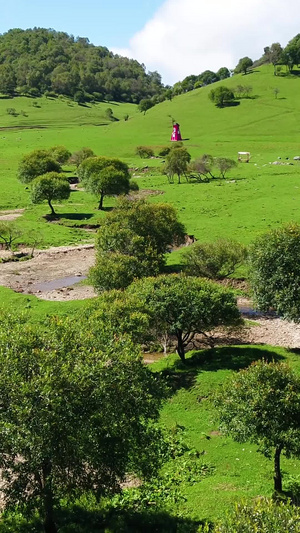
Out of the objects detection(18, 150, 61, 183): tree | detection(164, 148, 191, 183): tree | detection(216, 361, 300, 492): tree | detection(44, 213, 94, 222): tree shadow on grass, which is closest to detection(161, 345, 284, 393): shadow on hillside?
detection(216, 361, 300, 492): tree

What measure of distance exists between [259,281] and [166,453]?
1875cm

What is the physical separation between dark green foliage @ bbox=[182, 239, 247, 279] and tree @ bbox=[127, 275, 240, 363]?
41.7ft

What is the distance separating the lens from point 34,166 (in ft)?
338

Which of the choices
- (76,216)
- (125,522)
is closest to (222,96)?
(76,216)

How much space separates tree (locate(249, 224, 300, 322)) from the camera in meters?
39.2

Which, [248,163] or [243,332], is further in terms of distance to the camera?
[248,163]

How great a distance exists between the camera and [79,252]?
232 ft

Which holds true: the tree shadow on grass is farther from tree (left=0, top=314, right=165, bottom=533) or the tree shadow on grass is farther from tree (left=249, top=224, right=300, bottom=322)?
tree (left=0, top=314, right=165, bottom=533)

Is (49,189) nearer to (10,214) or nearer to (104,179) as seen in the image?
(10,214)

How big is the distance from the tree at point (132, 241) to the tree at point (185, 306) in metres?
7.77

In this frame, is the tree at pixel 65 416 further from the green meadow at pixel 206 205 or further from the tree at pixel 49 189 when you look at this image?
the tree at pixel 49 189

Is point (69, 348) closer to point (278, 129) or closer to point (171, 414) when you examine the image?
point (171, 414)

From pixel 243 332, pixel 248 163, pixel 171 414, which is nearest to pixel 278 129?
pixel 248 163

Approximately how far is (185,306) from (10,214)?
194 feet
